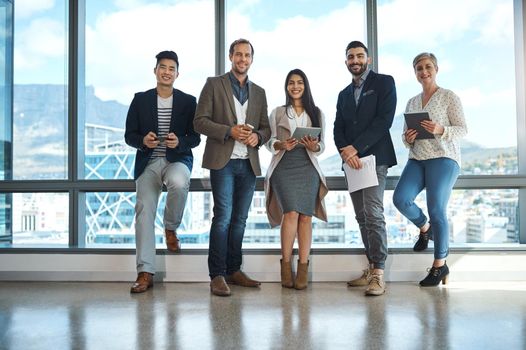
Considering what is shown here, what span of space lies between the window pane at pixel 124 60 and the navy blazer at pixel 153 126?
0.55m

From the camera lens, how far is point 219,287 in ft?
9.96

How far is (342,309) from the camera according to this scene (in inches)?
105

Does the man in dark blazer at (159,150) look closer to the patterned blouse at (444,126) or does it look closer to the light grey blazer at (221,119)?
the light grey blazer at (221,119)

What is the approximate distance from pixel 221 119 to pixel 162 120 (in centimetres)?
48

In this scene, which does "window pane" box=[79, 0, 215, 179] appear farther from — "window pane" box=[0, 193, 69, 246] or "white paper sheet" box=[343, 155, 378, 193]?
"white paper sheet" box=[343, 155, 378, 193]

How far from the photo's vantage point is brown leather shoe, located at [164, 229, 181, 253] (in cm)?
351

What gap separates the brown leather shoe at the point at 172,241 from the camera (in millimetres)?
3508

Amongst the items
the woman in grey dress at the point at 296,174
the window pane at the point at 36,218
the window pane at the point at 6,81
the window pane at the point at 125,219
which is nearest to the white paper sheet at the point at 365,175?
the woman in grey dress at the point at 296,174

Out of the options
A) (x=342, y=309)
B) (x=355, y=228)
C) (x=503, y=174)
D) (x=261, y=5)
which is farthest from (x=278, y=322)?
(x=261, y=5)

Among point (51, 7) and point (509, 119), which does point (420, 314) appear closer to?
point (509, 119)

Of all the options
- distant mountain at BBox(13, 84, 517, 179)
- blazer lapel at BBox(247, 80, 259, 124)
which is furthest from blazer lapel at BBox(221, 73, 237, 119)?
distant mountain at BBox(13, 84, 517, 179)

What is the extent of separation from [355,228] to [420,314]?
138 centimetres

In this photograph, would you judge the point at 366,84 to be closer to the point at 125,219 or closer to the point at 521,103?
the point at 521,103

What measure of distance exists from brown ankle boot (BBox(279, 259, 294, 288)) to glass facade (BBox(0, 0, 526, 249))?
2.02ft
